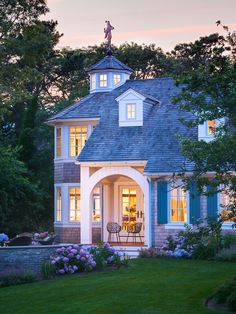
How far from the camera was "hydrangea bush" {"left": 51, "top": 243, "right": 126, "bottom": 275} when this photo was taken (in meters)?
20.2

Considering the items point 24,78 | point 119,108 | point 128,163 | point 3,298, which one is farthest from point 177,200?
point 3,298

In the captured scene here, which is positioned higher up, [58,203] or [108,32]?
[108,32]

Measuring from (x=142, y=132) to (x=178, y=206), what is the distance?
4.03 meters

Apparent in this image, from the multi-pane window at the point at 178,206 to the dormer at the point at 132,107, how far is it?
13.8ft

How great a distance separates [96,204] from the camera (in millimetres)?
30250

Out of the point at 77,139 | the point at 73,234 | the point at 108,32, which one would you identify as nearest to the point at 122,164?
the point at 77,139

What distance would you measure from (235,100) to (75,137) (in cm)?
1731

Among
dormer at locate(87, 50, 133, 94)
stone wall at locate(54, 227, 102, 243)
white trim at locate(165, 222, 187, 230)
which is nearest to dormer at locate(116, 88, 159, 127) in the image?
→ dormer at locate(87, 50, 133, 94)

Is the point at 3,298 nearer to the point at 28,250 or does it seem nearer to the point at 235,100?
the point at 28,250

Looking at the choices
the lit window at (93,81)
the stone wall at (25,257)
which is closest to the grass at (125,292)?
the stone wall at (25,257)

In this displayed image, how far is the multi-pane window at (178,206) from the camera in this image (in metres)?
26.8

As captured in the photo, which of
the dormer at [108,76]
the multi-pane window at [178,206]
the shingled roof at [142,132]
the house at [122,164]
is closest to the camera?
the multi-pane window at [178,206]

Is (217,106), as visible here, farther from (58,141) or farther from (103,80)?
(103,80)

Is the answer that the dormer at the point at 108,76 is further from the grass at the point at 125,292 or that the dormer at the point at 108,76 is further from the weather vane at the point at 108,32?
the grass at the point at 125,292
